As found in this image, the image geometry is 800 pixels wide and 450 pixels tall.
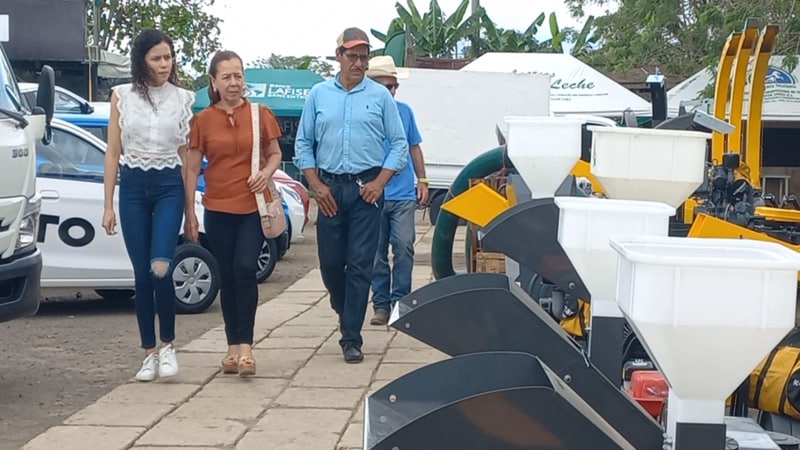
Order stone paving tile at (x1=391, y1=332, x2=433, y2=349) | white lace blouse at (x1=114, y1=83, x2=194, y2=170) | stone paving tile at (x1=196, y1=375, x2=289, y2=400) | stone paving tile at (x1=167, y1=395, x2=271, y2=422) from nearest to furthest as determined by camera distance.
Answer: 1. stone paving tile at (x1=167, y1=395, x2=271, y2=422)
2. stone paving tile at (x1=196, y1=375, x2=289, y2=400)
3. white lace blouse at (x1=114, y1=83, x2=194, y2=170)
4. stone paving tile at (x1=391, y1=332, x2=433, y2=349)

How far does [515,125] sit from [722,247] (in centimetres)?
231

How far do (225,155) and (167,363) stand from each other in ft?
4.13

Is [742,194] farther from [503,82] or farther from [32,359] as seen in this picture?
[503,82]

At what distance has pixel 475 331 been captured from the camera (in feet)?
11.1

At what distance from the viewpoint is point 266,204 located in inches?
256

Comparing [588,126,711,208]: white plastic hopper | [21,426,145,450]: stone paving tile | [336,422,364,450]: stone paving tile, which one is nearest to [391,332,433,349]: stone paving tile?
[336,422,364,450]: stone paving tile

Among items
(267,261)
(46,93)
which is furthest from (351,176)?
(267,261)

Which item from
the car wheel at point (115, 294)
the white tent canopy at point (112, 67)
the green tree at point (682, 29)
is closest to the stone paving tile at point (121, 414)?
the car wheel at point (115, 294)

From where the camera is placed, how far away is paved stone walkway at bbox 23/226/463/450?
5352 millimetres

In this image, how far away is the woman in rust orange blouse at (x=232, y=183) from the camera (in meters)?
6.47

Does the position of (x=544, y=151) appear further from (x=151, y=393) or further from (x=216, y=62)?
(x=151, y=393)

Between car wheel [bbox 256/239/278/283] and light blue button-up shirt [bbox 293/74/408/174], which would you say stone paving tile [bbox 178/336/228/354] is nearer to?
light blue button-up shirt [bbox 293/74/408/174]

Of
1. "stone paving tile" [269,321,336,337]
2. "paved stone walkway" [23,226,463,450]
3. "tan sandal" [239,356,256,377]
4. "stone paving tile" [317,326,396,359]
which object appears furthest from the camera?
"stone paving tile" [269,321,336,337]

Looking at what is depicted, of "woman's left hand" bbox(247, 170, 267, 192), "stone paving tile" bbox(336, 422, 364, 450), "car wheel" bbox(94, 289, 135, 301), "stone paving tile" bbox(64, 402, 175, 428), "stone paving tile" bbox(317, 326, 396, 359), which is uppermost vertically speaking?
"woman's left hand" bbox(247, 170, 267, 192)
